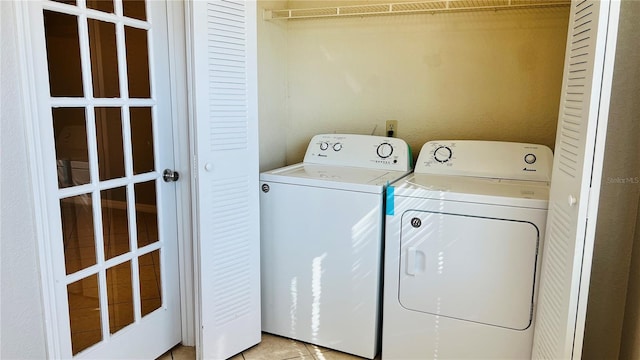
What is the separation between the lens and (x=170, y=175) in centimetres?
219

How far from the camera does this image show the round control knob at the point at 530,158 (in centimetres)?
229

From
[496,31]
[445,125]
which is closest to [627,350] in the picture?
[445,125]

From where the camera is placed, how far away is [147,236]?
2.14 meters

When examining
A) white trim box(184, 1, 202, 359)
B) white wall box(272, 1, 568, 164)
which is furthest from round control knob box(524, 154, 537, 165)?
white trim box(184, 1, 202, 359)

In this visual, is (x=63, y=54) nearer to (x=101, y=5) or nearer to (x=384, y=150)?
(x=101, y=5)

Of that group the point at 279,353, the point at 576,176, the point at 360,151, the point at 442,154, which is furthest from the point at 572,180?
the point at 279,353

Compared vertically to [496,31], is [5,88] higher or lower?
lower

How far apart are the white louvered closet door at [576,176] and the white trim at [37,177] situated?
1780 mm

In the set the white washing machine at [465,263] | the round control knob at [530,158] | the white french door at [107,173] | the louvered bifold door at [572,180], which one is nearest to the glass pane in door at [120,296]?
the white french door at [107,173]

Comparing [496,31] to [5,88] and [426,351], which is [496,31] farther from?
[5,88]

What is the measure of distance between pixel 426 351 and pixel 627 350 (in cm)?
82

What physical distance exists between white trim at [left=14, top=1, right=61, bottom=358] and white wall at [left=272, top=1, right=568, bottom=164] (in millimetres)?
1593

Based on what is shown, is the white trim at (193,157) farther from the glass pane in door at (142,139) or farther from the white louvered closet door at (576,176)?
the white louvered closet door at (576,176)

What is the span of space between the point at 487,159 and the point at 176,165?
1589mm
